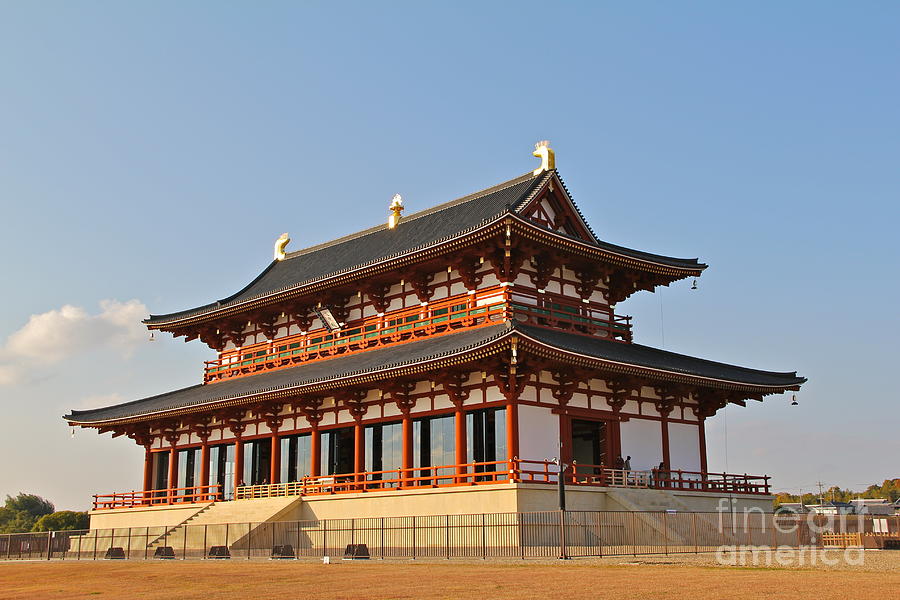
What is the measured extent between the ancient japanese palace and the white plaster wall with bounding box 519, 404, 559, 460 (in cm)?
6

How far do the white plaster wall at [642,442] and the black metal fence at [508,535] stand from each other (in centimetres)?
375

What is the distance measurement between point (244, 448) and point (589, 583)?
28630 millimetres

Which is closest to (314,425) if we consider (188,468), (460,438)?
(460,438)

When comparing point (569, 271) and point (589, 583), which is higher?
point (569, 271)

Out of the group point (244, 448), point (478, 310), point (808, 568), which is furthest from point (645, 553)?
point (244, 448)

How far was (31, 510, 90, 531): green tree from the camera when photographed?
81.4 meters

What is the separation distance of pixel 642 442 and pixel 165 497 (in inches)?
912

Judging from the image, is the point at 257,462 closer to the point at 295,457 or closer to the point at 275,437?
the point at 275,437

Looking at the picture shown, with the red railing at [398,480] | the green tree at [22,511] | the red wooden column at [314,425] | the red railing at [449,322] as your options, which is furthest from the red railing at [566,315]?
the green tree at [22,511]

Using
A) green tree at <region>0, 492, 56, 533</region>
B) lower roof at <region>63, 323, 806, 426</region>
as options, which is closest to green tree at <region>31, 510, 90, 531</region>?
green tree at <region>0, 492, 56, 533</region>

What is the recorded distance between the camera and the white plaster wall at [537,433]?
3334 centimetres

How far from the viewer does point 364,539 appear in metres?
32.7

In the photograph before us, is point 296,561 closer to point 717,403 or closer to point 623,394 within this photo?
point 623,394

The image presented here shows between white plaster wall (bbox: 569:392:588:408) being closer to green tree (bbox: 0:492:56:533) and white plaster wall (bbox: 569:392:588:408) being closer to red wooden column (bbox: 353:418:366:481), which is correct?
red wooden column (bbox: 353:418:366:481)
